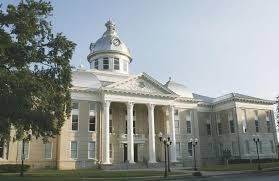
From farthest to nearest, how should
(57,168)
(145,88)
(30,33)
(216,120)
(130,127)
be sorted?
(216,120)
(145,88)
(130,127)
(57,168)
(30,33)

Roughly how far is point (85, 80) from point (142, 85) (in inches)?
328

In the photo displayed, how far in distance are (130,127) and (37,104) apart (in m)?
22.3

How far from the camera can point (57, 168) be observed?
136 feet

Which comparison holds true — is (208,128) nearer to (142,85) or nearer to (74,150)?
(142,85)

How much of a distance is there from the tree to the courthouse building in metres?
17.5

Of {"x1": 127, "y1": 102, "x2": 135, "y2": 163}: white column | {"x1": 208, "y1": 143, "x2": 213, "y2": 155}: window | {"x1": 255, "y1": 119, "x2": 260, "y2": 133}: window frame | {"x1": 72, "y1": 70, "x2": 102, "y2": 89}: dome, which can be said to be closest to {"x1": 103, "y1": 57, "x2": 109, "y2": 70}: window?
{"x1": 72, "y1": 70, "x2": 102, "y2": 89}: dome

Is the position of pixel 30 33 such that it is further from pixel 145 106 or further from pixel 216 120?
pixel 216 120

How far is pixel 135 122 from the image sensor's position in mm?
50094

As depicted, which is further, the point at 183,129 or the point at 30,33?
the point at 183,129

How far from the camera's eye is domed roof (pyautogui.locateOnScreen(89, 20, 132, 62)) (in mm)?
56062

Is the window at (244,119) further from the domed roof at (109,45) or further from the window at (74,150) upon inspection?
the window at (74,150)

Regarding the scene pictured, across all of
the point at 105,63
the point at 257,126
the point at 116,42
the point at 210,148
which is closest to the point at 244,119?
the point at 257,126

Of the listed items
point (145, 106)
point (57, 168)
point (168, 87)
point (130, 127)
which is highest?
point (168, 87)

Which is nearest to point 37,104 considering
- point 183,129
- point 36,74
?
point 36,74
